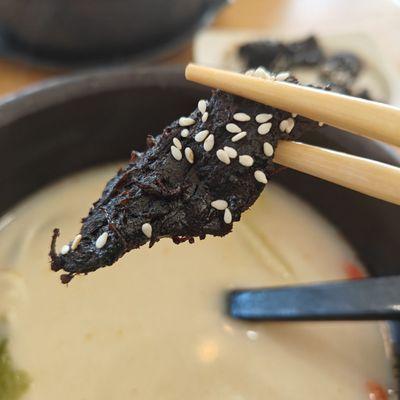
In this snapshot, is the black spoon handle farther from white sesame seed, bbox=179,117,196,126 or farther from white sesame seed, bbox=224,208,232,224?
white sesame seed, bbox=179,117,196,126

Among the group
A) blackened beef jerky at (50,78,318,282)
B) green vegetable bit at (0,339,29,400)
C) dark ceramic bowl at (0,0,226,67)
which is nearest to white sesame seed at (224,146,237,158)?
blackened beef jerky at (50,78,318,282)

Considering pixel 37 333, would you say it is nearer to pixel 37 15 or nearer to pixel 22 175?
pixel 22 175

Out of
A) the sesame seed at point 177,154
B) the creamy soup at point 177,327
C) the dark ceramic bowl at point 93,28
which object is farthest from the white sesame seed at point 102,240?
the dark ceramic bowl at point 93,28

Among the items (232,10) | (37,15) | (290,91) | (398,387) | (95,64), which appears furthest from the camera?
(232,10)

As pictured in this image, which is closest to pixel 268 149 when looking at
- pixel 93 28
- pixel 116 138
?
pixel 116 138

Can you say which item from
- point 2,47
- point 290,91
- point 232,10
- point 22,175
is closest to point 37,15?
point 2,47

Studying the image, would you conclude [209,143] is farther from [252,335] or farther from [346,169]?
[252,335]
